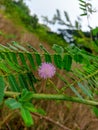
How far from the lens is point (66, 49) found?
513 millimetres

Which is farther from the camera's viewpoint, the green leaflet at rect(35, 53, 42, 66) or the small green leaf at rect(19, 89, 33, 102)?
the green leaflet at rect(35, 53, 42, 66)

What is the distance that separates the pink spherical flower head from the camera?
0.50m

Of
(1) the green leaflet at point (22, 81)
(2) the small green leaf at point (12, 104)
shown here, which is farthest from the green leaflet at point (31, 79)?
(2) the small green leaf at point (12, 104)

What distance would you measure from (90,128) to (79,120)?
0.83 feet

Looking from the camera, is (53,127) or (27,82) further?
(53,127)

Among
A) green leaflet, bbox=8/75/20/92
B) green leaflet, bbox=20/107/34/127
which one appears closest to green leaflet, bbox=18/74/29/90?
green leaflet, bbox=8/75/20/92

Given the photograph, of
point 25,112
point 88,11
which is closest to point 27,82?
point 25,112

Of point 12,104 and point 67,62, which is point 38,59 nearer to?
point 67,62

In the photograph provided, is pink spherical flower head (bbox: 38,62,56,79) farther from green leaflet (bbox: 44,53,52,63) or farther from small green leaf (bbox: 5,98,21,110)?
small green leaf (bbox: 5,98,21,110)

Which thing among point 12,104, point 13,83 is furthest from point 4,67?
point 12,104

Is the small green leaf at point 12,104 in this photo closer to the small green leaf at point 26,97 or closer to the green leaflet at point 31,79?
the small green leaf at point 26,97

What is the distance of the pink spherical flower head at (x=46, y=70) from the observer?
50 cm

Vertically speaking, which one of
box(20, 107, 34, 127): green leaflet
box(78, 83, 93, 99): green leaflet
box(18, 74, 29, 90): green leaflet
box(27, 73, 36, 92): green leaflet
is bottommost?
box(78, 83, 93, 99): green leaflet

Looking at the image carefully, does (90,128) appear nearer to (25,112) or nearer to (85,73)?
(85,73)
